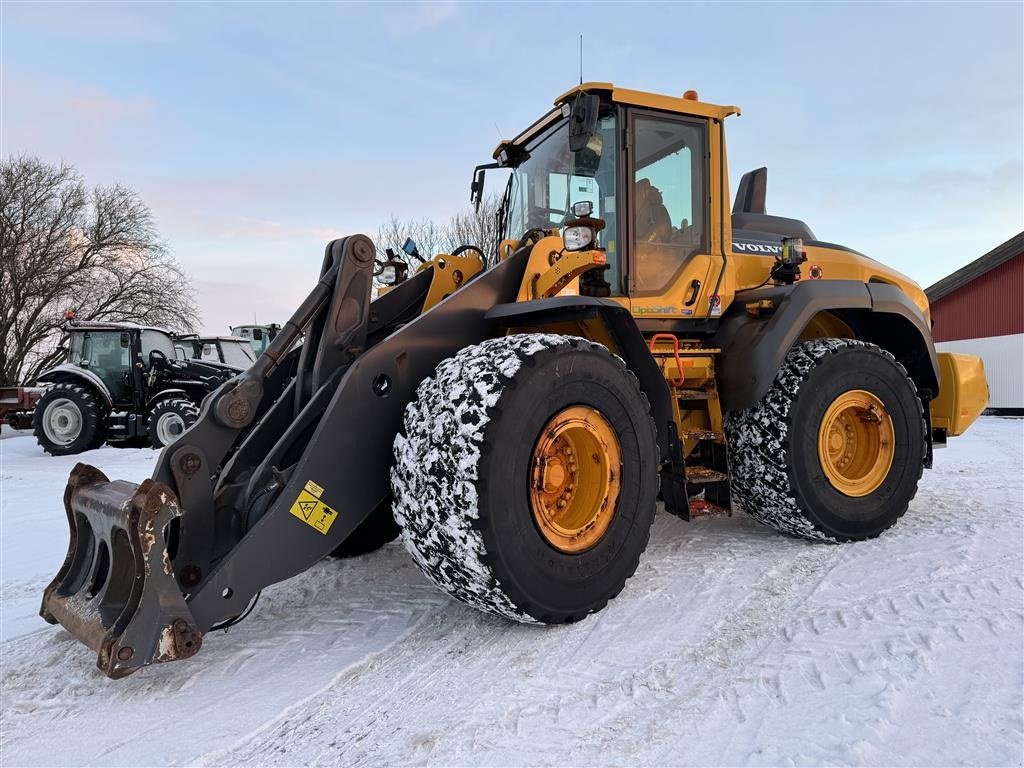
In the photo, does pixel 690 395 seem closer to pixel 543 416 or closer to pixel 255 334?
pixel 543 416

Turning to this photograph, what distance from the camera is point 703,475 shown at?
428 centimetres

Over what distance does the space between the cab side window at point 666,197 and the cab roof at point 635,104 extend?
83mm

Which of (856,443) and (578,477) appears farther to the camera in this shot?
(856,443)

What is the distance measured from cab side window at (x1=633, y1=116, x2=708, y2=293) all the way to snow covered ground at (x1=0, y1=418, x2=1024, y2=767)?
181 cm

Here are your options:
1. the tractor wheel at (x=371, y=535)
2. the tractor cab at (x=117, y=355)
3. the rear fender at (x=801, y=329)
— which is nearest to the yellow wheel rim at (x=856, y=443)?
the rear fender at (x=801, y=329)

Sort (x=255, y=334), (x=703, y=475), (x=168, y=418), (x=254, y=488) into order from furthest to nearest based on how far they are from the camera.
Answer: (x=255, y=334) → (x=168, y=418) → (x=703, y=475) → (x=254, y=488)

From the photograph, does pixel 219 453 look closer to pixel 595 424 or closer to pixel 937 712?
pixel 595 424

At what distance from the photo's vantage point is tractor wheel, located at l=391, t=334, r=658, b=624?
2.82 m

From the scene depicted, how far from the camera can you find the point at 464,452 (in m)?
2.82

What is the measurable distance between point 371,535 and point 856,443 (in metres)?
3.29

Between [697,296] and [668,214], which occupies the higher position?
[668,214]

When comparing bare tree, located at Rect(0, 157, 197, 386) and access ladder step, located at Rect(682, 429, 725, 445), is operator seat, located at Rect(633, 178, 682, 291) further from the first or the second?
bare tree, located at Rect(0, 157, 197, 386)

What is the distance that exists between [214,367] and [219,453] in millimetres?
11427

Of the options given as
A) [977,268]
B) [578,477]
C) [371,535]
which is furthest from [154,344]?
[977,268]
